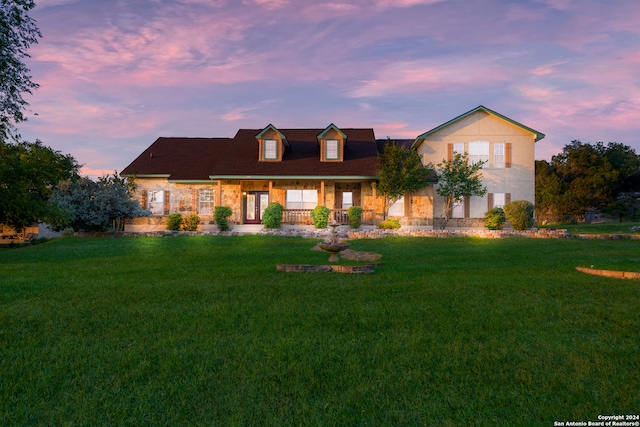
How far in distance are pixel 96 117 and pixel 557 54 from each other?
2365cm

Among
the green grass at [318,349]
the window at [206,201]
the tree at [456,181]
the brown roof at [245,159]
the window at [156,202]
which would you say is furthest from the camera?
the window at [206,201]

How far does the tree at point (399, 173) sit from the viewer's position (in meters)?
24.6

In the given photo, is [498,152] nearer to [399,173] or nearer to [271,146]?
[399,173]

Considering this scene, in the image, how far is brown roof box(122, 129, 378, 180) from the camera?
1049 inches

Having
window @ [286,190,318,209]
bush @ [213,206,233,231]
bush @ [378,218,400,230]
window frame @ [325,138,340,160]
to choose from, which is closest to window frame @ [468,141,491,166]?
bush @ [378,218,400,230]

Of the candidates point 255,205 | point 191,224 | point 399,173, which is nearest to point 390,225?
point 399,173

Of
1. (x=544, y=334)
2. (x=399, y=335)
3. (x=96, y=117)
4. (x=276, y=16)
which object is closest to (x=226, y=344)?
(x=399, y=335)

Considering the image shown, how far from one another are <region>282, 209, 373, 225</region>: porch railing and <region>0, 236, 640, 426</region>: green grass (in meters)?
16.5

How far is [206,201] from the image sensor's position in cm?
2897

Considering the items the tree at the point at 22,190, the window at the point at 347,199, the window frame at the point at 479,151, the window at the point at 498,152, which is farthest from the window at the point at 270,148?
the tree at the point at 22,190

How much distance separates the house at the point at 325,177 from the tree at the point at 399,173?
108cm

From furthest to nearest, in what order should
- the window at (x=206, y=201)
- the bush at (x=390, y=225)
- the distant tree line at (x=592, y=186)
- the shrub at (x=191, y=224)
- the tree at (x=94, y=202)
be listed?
the distant tree line at (x=592, y=186) < the window at (x=206, y=201) < the shrub at (x=191, y=224) < the bush at (x=390, y=225) < the tree at (x=94, y=202)

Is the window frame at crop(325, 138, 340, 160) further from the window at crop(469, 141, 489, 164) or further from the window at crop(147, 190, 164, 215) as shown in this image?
the window at crop(147, 190, 164, 215)

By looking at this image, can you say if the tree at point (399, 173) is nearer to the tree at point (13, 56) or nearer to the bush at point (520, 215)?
the bush at point (520, 215)
